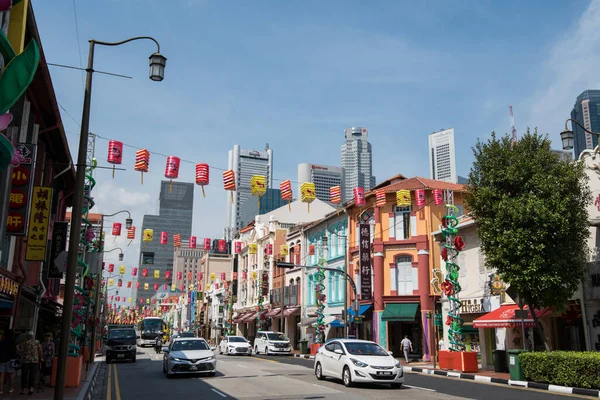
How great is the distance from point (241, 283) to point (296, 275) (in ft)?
77.8

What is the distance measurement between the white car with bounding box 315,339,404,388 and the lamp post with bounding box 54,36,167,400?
866cm

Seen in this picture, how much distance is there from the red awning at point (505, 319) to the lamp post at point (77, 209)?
18.6 meters

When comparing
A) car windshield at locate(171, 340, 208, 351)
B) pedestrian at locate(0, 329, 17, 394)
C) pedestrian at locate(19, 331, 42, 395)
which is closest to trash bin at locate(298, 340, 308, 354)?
car windshield at locate(171, 340, 208, 351)

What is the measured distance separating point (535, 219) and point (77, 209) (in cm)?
1642

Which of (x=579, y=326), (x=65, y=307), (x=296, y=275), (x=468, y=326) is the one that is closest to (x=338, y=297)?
(x=296, y=275)

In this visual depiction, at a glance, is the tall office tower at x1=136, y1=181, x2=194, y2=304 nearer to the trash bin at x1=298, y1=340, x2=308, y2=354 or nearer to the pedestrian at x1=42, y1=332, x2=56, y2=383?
the trash bin at x1=298, y1=340, x2=308, y2=354

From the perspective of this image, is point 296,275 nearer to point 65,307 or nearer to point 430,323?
point 430,323

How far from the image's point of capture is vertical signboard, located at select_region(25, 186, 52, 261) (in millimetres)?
20047

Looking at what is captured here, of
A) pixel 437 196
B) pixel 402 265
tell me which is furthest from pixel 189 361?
pixel 402 265

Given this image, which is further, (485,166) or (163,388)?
(485,166)

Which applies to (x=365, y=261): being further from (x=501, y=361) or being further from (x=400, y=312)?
(x=501, y=361)

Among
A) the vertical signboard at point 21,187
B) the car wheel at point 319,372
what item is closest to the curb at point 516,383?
the car wheel at point 319,372

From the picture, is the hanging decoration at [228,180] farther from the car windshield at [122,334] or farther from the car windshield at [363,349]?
the car windshield at [122,334]

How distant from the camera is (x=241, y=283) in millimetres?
76500
